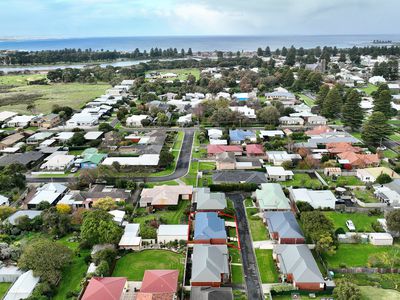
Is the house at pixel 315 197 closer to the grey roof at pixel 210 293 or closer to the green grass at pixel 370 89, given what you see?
the grey roof at pixel 210 293

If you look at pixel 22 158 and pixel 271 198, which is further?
pixel 22 158

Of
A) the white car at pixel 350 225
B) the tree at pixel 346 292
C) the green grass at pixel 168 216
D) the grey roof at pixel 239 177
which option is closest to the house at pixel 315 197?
the white car at pixel 350 225

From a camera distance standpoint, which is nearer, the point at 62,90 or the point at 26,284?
the point at 26,284

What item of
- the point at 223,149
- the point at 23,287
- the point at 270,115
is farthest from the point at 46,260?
the point at 270,115

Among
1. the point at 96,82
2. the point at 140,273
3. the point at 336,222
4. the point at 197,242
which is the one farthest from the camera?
the point at 96,82

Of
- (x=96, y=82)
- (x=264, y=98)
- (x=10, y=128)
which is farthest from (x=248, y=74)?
(x=10, y=128)

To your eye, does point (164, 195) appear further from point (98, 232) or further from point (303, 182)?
point (303, 182)

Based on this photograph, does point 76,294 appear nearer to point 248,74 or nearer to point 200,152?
point 200,152
